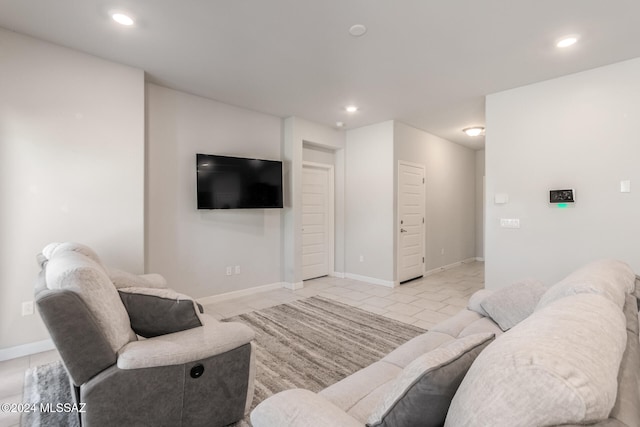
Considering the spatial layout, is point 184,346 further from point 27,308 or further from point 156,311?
point 27,308

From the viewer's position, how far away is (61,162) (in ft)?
9.41

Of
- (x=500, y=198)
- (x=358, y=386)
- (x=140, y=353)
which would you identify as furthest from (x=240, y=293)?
(x=500, y=198)

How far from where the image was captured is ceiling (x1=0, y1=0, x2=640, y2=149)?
2.30 meters

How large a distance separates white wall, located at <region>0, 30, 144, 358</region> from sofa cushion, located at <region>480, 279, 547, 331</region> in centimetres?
338

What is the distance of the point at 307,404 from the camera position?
1.00m

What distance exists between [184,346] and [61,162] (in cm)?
251

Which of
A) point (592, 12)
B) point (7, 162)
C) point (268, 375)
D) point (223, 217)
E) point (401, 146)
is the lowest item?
point (268, 375)

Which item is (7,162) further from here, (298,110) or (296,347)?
(298,110)

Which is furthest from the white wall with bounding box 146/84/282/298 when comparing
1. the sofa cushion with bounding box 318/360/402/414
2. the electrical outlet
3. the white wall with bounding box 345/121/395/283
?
the sofa cushion with bounding box 318/360/402/414

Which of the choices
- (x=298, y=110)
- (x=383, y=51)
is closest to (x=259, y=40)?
(x=383, y=51)

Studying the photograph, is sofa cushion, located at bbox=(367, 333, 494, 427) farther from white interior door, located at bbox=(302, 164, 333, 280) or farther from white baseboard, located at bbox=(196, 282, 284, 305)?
white interior door, located at bbox=(302, 164, 333, 280)

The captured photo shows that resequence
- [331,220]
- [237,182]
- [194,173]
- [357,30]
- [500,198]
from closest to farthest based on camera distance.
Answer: [357,30], [500,198], [194,173], [237,182], [331,220]

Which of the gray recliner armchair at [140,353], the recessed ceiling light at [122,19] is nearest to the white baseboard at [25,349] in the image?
the gray recliner armchair at [140,353]

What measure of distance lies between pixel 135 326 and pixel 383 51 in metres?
3.00
